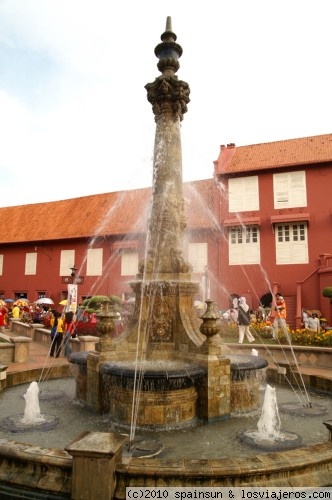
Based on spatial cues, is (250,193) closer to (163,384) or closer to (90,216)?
(90,216)

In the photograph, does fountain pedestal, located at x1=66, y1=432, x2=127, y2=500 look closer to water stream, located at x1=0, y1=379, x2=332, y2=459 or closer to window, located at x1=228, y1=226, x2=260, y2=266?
water stream, located at x1=0, y1=379, x2=332, y2=459

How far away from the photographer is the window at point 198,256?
25969 millimetres

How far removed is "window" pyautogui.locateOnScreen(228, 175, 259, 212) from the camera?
25359 millimetres

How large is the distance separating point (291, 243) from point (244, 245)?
2833 mm

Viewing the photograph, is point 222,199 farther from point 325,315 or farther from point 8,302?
point 8,302

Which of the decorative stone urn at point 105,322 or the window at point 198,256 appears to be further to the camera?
the window at point 198,256

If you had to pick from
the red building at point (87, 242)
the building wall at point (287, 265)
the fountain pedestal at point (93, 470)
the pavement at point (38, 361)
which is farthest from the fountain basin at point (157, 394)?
the red building at point (87, 242)

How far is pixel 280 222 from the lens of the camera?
24.3m

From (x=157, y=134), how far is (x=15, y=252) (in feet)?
93.2

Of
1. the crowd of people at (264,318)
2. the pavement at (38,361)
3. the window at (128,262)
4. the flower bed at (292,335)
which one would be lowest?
the pavement at (38,361)

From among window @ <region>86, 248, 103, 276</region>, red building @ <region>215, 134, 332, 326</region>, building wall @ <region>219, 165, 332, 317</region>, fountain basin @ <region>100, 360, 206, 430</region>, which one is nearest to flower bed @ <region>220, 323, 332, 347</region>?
fountain basin @ <region>100, 360, 206, 430</region>

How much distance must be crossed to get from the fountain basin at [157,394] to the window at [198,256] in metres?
19.8

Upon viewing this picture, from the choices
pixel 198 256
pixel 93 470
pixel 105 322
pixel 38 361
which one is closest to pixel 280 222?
pixel 198 256

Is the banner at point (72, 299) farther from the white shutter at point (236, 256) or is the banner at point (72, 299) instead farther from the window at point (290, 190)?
the window at point (290, 190)
